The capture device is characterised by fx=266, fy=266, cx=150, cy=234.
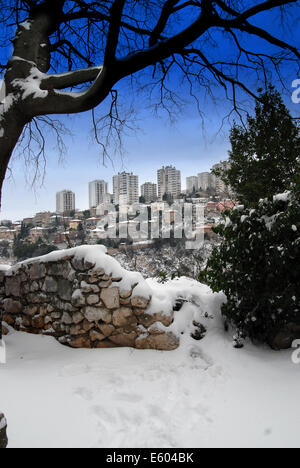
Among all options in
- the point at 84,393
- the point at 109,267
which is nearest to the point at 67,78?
the point at 109,267

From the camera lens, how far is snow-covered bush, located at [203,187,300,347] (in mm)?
2770

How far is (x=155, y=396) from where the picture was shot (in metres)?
2.31

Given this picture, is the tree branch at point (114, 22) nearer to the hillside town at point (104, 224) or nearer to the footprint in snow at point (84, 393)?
the footprint in snow at point (84, 393)

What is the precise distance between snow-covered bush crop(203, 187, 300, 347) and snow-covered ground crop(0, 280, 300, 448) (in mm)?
375

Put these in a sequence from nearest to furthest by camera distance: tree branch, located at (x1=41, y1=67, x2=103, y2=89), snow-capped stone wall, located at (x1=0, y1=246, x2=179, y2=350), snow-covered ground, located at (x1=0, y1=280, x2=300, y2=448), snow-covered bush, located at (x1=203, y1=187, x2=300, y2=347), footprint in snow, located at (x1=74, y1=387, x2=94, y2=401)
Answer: snow-covered ground, located at (x1=0, y1=280, x2=300, y2=448) → footprint in snow, located at (x1=74, y1=387, x2=94, y2=401) → snow-covered bush, located at (x1=203, y1=187, x2=300, y2=347) → tree branch, located at (x1=41, y1=67, x2=103, y2=89) → snow-capped stone wall, located at (x1=0, y1=246, x2=179, y2=350)

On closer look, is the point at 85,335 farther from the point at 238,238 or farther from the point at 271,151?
the point at 271,151

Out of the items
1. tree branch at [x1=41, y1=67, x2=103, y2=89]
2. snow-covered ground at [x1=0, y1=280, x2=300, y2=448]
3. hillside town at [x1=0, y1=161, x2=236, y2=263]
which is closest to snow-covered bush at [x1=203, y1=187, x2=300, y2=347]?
snow-covered ground at [x1=0, y1=280, x2=300, y2=448]

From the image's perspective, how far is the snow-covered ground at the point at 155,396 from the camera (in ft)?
5.87

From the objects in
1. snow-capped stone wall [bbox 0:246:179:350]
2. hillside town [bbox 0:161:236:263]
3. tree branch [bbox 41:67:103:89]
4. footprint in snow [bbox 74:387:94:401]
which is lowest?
footprint in snow [bbox 74:387:94:401]

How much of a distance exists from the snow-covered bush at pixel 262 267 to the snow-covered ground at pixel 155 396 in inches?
14.8

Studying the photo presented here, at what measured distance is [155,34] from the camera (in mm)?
3262

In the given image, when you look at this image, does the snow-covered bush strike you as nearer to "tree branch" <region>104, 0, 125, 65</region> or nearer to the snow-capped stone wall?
the snow-capped stone wall

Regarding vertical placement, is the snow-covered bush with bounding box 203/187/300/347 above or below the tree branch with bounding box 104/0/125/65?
below

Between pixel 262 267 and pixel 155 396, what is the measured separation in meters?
1.71
